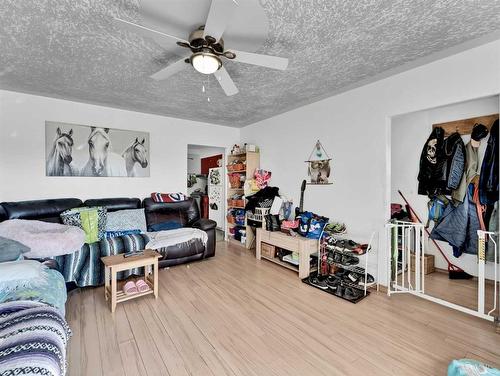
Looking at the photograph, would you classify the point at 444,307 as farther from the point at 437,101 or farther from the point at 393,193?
the point at 437,101

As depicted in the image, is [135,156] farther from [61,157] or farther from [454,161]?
[454,161]

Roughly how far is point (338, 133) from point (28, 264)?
3.45 meters

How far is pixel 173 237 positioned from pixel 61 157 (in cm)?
200

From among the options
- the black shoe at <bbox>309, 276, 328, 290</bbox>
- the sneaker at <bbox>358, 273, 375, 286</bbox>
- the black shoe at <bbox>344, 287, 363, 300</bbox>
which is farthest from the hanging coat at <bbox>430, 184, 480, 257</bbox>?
the black shoe at <bbox>309, 276, 328, 290</bbox>

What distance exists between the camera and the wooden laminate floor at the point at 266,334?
5.14 feet

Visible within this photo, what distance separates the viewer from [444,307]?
7.50 feet

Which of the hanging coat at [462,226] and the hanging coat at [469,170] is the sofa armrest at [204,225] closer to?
the hanging coat at [462,226]

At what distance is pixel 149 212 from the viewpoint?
3697mm

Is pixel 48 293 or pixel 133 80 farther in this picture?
pixel 133 80

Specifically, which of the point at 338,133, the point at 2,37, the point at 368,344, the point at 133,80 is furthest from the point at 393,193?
the point at 2,37

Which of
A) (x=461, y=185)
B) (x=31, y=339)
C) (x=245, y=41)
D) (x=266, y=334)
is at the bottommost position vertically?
(x=266, y=334)

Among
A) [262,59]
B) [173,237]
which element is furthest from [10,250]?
[262,59]

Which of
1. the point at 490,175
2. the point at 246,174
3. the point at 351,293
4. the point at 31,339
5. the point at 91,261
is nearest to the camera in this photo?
the point at 31,339

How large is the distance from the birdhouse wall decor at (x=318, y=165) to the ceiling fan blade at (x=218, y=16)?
7.19ft
